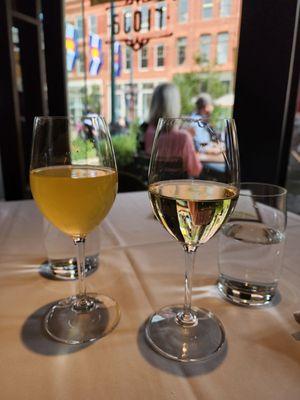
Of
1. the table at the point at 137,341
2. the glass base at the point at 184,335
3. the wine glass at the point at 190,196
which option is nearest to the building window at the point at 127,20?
the table at the point at 137,341

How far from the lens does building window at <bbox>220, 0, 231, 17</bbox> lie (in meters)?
2.47

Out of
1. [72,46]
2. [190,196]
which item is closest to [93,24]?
[72,46]

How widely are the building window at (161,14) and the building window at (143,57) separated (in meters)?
0.42

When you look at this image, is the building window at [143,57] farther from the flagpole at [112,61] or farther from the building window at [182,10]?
the building window at [182,10]

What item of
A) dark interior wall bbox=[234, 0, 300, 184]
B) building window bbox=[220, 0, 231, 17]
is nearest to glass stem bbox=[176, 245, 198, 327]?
dark interior wall bbox=[234, 0, 300, 184]

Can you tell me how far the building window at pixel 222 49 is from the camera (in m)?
3.35

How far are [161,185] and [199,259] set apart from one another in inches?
11.8

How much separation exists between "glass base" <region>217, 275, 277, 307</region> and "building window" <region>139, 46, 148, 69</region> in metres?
3.52

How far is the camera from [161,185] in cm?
50

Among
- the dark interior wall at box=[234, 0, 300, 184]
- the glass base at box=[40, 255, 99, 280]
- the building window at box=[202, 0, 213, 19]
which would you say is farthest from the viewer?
the building window at box=[202, 0, 213, 19]

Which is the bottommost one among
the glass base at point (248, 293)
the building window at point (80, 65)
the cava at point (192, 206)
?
the glass base at point (248, 293)

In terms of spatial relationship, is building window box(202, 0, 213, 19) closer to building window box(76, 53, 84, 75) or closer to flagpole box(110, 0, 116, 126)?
flagpole box(110, 0, 116, 126)

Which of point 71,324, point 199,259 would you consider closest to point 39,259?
point 71,324

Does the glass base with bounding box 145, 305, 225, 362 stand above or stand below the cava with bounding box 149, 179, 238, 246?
below
